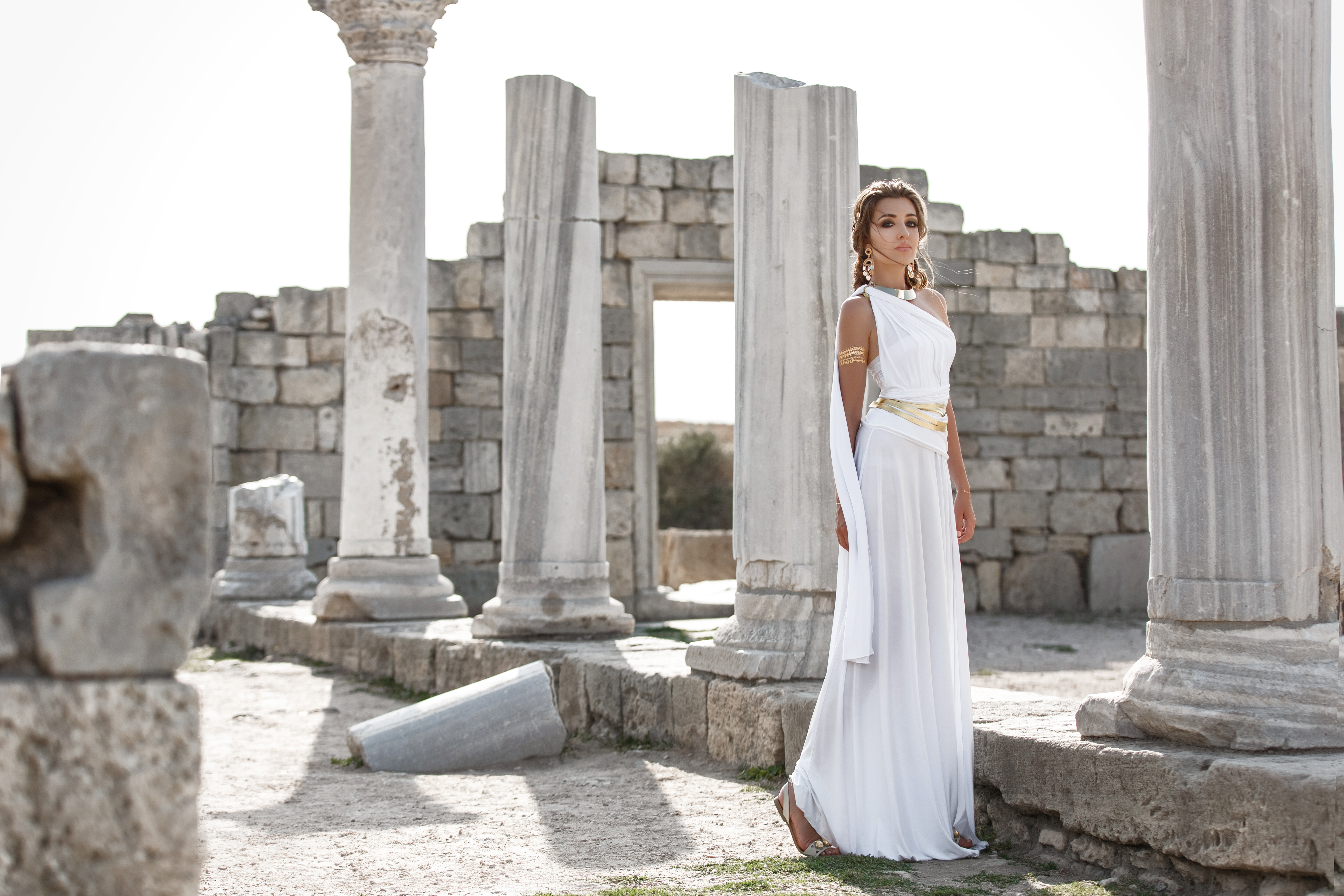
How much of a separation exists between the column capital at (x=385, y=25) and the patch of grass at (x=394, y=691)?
4332 millimetres

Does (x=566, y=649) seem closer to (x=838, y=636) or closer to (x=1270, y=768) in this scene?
(x=838, y=636)

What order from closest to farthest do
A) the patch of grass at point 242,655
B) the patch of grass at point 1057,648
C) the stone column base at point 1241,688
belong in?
1. the stone column base at point 1241,688
2. the patch of grass at point 242,655
3. the patch of grass at point 1057,648

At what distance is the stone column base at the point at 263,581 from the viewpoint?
1178 cm

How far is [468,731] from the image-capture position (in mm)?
6078

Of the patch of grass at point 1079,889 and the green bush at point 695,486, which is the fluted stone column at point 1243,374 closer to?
the patch of grass at point 1079,889

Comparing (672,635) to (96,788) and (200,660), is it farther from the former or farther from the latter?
(96,788)

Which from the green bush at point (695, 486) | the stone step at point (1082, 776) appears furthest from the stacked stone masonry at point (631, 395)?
the green bush at point (695, 486)

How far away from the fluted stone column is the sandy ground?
790 mm

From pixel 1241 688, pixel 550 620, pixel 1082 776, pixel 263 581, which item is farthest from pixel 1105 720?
pixel 263 581

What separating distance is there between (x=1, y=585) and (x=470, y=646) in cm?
578

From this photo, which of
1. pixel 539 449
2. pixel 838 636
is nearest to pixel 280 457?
pixel 539 449

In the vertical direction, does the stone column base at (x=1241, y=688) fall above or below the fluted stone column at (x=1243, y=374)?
below

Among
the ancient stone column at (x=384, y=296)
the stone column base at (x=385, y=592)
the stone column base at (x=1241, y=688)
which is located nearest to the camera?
the stone column base at (x=1241, y=688)

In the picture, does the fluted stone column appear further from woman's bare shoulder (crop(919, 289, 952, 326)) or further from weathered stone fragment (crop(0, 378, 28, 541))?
weathered stone fragment (crop(0, 378, 28, 541))
